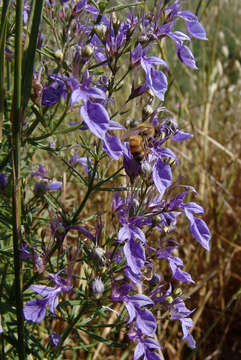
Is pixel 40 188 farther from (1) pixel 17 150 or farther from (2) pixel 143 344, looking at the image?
(2) pixel 143 344

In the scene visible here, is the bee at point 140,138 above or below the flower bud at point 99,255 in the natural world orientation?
above

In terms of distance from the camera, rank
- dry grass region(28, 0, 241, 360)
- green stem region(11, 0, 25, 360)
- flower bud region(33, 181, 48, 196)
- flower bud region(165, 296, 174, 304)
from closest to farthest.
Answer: green stem region(11, 0, 25, 360) → flower bud region(165, 296, 174, 304) → flower bud region(33, 181, 48, 196) → dry grass region(28, 0, 241, 360)

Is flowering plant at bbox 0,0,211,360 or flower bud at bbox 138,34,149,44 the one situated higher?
flower bud at bbox 138,34,149,44

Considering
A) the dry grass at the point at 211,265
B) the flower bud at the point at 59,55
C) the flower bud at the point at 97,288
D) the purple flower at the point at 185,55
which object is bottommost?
the dry grass at the point at 211,265

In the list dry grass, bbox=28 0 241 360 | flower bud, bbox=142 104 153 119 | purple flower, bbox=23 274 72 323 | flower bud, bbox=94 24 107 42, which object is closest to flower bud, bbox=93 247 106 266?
purple flower, bbox=23 274 72 323

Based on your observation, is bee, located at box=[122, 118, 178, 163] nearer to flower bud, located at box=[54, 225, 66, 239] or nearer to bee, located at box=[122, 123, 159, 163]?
bee, located at box=[122, 123, 159, 163]

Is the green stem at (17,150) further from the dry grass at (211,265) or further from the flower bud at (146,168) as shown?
the dry grass at (211,265)

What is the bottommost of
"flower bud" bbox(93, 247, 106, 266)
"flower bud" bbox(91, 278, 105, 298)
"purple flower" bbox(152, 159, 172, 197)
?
"flower bud" bbox(91, 278, 105, 298)

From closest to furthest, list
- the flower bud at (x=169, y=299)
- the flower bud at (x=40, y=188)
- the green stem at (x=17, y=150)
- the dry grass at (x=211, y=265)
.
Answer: the green stem at (x=17, y=150) < the flower bud at (x=169, y=299) < the flower bud at (x=40, y=188) < the dry grass at (x=211, y=265)

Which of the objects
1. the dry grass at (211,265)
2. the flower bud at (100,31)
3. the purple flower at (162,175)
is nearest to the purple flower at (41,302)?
the purple flower at (162,175)
